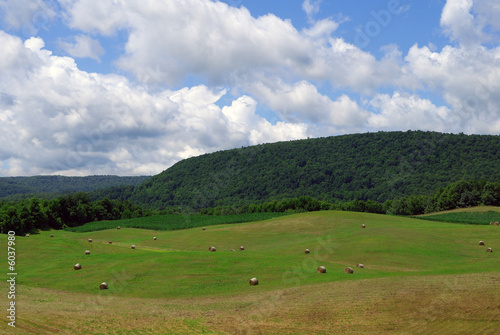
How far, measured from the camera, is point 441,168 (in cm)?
18825

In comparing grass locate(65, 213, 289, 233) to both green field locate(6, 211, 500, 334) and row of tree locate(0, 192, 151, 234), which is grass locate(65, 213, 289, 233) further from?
green field locate(6, 211, 500, 334)

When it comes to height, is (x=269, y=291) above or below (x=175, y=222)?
below

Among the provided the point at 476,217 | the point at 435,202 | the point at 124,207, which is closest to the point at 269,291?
the point at 476,217

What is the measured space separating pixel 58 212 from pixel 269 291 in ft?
355

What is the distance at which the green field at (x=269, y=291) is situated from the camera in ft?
65.5

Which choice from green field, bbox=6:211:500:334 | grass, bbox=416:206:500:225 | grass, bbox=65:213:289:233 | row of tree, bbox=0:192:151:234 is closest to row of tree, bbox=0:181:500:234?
row of tree, bbox=0:192:151:234

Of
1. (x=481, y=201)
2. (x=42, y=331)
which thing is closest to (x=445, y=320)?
(x=42, y=331)

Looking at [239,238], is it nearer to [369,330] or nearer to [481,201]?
[369,330]

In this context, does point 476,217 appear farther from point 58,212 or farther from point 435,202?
point 58,212

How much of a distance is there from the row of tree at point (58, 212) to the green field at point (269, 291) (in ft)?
167

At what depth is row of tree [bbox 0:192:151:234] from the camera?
9306 cm

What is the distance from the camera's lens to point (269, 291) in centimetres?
2797

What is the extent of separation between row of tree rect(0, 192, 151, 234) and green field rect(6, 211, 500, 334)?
2005 inches

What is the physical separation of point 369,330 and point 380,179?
18684 centimetres
